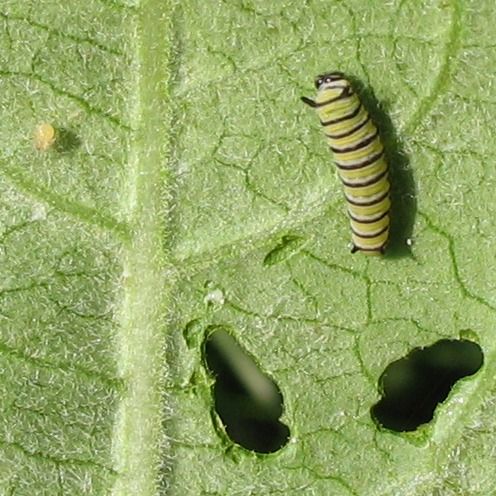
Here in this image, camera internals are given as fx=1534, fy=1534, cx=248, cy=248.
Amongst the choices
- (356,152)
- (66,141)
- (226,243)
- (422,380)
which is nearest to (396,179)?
(356,152)

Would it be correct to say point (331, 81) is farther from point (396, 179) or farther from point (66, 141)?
point (66, 141)

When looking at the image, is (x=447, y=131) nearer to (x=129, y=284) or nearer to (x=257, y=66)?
(x=257, y=66)

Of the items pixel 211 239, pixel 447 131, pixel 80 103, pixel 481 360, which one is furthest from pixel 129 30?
pixel 481 360

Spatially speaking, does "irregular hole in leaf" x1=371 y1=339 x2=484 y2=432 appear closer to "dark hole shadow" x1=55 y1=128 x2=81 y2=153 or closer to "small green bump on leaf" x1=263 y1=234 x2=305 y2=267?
"small green bump on leaf" x1=263 y1=234 x2=305 y2=267

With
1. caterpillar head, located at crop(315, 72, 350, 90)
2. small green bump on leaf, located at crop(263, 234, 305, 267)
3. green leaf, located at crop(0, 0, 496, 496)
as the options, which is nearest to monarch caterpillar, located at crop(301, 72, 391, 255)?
caterpillar head, located at crop(315, 72, 350, 90)

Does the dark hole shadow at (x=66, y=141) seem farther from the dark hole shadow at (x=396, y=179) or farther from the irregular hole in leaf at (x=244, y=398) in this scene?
the dark hole shadow at (x=396, y=179)

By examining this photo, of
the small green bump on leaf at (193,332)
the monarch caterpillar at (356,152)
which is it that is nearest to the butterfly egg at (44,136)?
the small green bump on leaf at (193,332)
